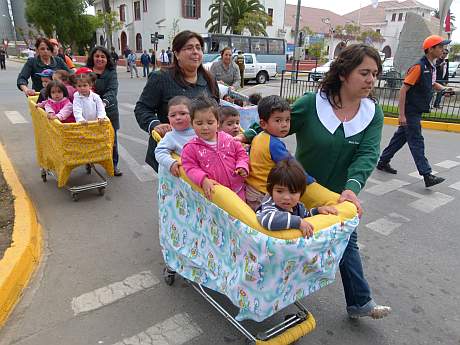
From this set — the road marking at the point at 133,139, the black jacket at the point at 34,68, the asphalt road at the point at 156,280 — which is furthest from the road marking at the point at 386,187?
the black jacket at the point at 34,68

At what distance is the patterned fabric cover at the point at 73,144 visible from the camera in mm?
4191

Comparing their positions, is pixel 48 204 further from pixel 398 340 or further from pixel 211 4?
pixel 211 4

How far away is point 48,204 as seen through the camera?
4.52 metres

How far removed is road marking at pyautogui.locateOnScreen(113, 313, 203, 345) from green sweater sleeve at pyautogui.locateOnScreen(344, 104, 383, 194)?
1424 millimetres

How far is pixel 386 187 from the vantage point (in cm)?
550

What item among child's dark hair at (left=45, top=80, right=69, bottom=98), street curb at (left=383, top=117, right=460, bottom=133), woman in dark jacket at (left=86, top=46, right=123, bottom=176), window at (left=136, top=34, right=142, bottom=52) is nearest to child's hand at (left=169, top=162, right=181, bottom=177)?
child's dark hair at (left=45, top=80, right=69, bottom=98)

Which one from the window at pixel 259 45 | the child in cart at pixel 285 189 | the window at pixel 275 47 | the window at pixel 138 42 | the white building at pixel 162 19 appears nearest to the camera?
the child in cart at pixel 285 189

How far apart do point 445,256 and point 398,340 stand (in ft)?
4.97

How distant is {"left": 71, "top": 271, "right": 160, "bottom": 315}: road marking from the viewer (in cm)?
278

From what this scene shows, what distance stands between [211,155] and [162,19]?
38.4 m

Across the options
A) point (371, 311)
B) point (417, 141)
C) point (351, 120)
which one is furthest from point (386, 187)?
point (351, 120)

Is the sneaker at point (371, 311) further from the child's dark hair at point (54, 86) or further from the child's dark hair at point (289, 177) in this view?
the child's dark hair at point (54, 86)

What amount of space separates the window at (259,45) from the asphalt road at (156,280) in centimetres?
2202

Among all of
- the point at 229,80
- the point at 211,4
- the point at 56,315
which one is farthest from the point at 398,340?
the point at 211,4
